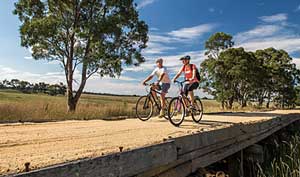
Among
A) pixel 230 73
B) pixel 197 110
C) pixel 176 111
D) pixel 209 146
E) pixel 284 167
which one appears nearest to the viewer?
pixel 209 146

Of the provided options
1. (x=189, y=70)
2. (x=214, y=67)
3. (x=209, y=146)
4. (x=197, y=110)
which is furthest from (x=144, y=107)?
(x=214, y=67)

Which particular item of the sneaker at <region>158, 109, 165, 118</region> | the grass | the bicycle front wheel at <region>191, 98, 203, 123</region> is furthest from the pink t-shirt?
the grass

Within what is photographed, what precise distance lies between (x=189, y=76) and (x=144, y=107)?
80.1 inches

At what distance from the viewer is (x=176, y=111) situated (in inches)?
384

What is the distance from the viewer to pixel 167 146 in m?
4.98

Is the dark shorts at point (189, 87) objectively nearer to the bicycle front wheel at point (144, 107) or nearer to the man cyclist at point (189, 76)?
the man cyclist at point (189, 76)

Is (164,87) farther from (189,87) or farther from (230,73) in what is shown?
(230,73)

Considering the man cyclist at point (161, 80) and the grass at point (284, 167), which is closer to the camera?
the grass at point (284, 167)

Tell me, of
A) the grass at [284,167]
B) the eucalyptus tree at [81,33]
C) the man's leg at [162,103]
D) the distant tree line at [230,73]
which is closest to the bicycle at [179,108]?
the man's leg at [162,103]

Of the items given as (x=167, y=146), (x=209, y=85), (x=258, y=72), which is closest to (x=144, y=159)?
(x=167, y=146)

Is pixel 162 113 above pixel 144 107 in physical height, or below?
below

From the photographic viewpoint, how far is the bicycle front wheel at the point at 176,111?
9462mm

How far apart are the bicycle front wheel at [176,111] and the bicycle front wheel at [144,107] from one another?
68.9 inches

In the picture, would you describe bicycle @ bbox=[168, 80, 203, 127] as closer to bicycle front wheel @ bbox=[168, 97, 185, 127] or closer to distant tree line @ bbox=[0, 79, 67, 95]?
bicycle front wheel @ bbox=[168, 97, 185, 127]
